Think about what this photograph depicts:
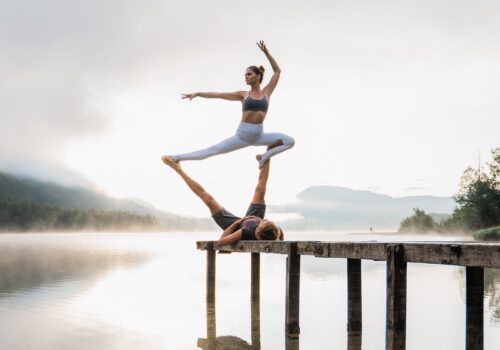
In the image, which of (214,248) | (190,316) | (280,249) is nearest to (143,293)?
(190,316)

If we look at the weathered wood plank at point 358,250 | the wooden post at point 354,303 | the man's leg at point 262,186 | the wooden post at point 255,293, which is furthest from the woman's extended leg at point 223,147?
the wooden post at point 255,293

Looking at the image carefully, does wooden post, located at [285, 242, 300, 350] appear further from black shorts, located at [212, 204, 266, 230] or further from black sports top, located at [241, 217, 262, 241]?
black shorts, located at [212, 204, 266, 230]

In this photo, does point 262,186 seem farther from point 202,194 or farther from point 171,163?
point 171,163

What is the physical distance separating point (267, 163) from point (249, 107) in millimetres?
1363

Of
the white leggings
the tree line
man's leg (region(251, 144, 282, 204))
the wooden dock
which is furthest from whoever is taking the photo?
the tree line

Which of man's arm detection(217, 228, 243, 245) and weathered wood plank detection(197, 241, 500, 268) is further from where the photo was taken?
man's arm detection(217, 228, 243, 245)

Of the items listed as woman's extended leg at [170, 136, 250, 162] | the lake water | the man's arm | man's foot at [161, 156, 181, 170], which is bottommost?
the lake water

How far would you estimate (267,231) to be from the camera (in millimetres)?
13383

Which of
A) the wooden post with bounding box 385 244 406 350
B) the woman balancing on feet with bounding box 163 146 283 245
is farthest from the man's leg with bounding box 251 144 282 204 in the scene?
the wooden post with bounding box 385 244 406 350

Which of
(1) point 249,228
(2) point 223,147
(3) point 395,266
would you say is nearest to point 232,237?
(1) point 249,228

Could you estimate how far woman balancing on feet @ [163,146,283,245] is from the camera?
1351 cm

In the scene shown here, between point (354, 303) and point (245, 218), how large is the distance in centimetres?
290

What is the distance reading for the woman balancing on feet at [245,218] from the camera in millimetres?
13508

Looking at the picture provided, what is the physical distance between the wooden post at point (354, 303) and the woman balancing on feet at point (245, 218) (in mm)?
1667
